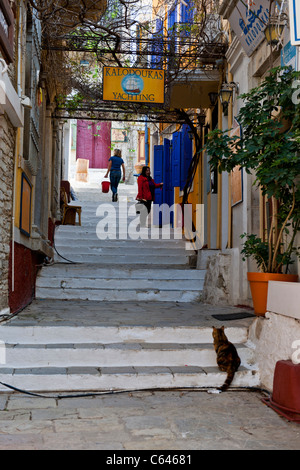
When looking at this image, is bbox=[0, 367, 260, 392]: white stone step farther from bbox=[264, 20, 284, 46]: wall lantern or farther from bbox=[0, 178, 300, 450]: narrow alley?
bbox=[264, 20, 284, 46]: wall lantern

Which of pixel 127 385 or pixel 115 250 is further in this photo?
pixel 115 250

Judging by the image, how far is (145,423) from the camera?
3.74 metres

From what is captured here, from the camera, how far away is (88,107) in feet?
37.8

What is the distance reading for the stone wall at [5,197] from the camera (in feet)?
18.4

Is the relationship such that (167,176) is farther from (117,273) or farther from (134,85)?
(117,273)

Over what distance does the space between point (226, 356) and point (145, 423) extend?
144 centimetres

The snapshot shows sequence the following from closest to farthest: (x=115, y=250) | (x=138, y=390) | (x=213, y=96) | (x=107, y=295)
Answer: (x=138, y=390) → (x=107, y=295) → (x=213, y=96) → (x=115, y=250)

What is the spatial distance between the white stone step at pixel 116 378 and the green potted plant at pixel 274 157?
1056 mm

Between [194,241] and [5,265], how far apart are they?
6235 mm

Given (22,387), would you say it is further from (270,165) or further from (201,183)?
(201,183)

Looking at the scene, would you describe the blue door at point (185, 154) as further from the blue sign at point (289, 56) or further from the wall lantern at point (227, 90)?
the blue sign at point (289, 56)

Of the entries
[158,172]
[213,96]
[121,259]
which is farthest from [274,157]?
[158,172]

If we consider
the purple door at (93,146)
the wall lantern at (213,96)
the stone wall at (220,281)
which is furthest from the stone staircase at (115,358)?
the purple door at (93,146)
